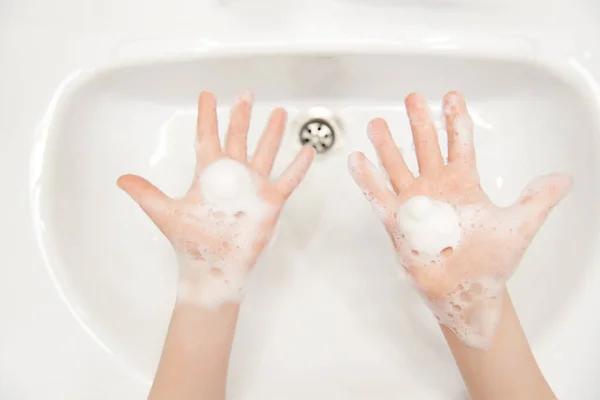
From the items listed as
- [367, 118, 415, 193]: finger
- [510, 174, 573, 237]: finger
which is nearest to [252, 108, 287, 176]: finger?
[367, 118, 415, 193]: finger

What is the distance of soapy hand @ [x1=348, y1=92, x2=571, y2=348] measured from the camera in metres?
0.59

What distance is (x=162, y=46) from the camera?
25.3 inches

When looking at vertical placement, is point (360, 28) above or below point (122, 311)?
above

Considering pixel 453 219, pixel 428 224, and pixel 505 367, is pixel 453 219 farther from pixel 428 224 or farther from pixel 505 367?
pixel 505 367

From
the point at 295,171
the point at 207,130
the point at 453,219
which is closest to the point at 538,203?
the point at 453,219

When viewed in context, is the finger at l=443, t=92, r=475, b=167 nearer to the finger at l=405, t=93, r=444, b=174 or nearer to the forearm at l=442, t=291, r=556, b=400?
the finger at l=405, t=93, r=444, b=174

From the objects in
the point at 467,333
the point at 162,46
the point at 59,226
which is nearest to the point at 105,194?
the point at 59,226

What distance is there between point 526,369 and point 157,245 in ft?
1.52

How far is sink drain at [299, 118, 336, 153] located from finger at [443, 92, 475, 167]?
0.20 m

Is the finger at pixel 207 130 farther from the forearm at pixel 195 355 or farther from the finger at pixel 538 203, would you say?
the finger at pixel 538 203

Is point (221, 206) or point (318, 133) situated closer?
point (221, 206)

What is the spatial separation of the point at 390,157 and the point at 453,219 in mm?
93

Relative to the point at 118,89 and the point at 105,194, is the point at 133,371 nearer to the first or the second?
the point at 105,194

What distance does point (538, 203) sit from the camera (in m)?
0.60
